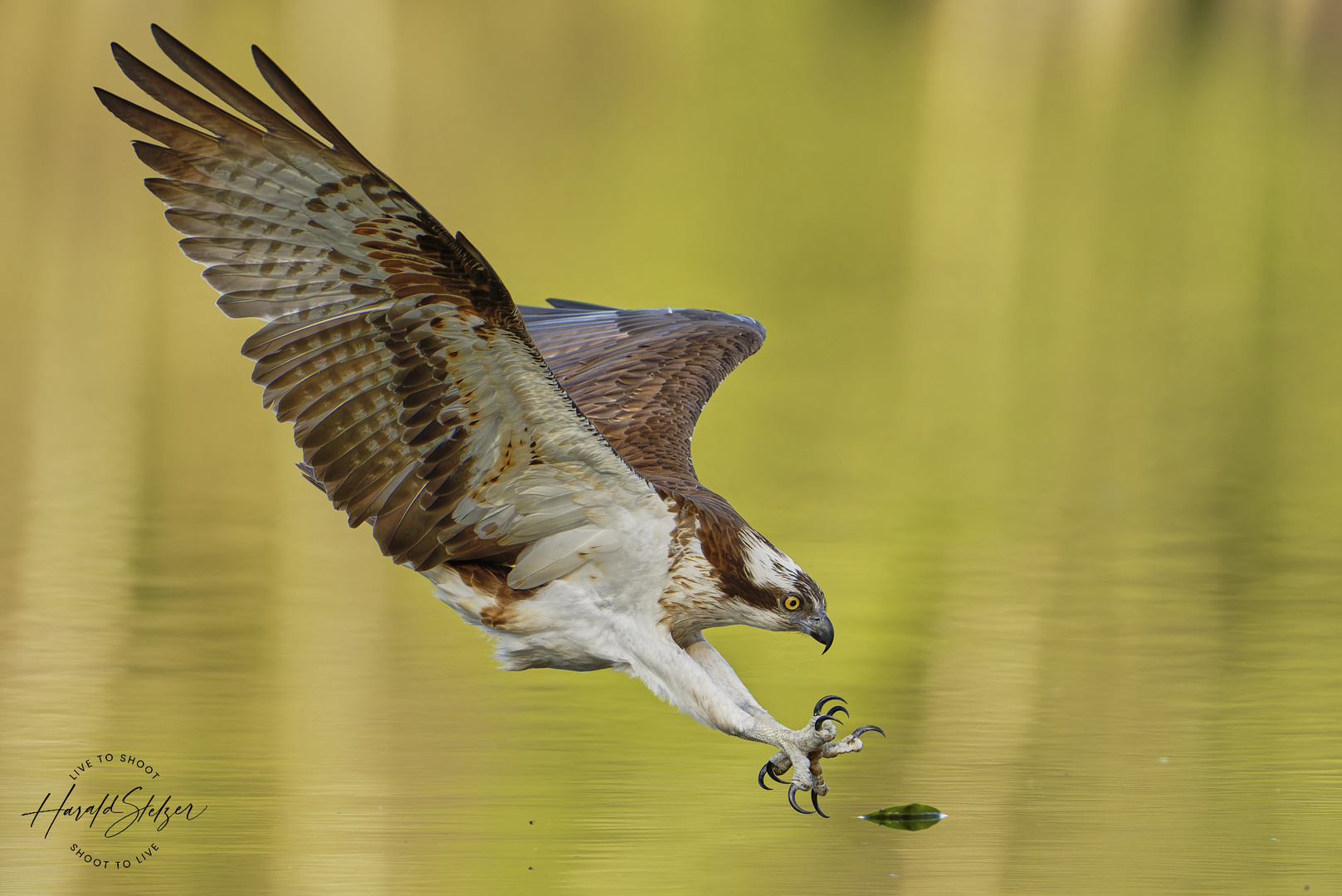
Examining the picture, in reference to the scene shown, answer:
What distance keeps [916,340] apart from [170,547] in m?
11.9

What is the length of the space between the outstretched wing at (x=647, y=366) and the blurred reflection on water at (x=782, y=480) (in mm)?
1217

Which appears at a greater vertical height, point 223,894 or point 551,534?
point 551,534

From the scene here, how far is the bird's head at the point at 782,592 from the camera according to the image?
7.39 m

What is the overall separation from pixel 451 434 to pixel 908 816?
2252 mm

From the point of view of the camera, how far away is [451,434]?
23.2 feet

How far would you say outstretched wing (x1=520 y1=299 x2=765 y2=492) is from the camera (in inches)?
350

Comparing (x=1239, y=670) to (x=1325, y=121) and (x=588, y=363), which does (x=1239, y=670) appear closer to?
(x=588, y=363)

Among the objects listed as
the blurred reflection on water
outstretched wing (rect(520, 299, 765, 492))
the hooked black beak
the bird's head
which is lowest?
the blurred reflection on water

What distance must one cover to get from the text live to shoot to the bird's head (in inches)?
88.6

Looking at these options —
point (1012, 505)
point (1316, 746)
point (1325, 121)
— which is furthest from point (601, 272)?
point (1325, 121)

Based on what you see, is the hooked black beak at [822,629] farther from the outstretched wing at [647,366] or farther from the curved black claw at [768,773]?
the outstretched wing at [647,366]

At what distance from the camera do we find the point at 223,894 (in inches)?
248

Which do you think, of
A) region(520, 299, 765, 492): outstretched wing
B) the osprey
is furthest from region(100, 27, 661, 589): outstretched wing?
region(520, 299, 765, 492): outstretched wing

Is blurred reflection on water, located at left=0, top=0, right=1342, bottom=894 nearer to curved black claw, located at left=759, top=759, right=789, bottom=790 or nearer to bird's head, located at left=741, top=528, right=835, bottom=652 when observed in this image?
curved black claw, located at left=759, top=759, right=789, bottom=790
